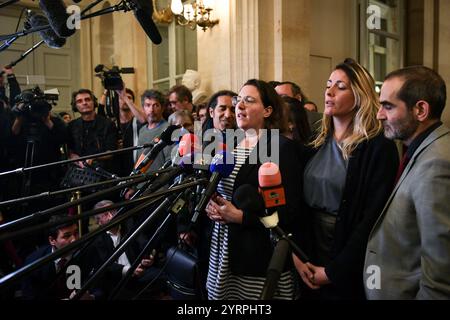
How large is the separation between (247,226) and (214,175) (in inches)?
17.1

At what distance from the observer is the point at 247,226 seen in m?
1.50

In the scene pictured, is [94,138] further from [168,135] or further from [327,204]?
[327,204]

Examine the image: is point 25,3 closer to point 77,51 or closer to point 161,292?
point 77,51

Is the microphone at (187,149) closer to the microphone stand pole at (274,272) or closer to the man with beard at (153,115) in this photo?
the microphone stand pole at (274,272)

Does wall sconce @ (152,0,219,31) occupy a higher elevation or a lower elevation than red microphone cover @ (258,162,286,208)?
higher

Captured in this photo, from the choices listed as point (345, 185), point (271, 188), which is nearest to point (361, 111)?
point (345, 185)

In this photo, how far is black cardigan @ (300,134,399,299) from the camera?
1.33 m

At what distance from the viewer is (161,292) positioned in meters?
2.40

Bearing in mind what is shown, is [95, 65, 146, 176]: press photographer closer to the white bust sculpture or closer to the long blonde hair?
the white bust sculpture

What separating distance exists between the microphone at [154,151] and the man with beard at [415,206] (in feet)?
2.59

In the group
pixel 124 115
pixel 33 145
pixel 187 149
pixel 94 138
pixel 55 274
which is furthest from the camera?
pixel 124 115

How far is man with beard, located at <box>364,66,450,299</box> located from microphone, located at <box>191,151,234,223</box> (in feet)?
1.65

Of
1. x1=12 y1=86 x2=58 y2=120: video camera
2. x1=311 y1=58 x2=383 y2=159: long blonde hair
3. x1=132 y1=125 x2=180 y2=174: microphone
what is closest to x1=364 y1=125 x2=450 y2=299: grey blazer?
x1=311 y1=58 x2=383 y2=159: long blonde hair
